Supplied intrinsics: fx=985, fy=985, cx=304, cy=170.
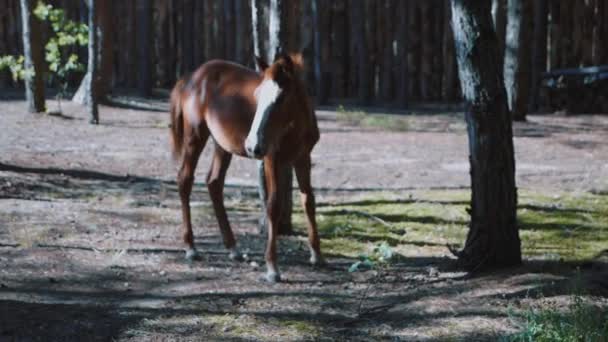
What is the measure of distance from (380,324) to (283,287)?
1.22 meters

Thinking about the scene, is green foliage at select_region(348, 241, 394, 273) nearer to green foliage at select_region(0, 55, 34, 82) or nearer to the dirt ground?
the dirt ground

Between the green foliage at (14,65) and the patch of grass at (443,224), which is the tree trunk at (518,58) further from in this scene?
the green foliage at (14,65)

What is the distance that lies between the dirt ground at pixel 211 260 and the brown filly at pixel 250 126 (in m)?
Answer: 0.38

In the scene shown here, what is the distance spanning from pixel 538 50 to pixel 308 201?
13248 mm

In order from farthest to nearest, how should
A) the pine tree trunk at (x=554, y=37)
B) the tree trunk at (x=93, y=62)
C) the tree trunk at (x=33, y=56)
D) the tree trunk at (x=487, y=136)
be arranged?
the pine tree trunk at (x=554, y=37)
the tree trunk at (x=33, y=56)
the tree trunk at (x=93, y=62)
the tree trunk at (x=487, y=136)

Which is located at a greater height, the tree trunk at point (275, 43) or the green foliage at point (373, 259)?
the tree trunk at point (275, 43)

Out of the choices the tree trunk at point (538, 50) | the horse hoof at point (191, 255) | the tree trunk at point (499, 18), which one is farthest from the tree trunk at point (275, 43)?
the tree trunk at point (538, 50)

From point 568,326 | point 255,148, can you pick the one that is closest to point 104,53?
point 255,148

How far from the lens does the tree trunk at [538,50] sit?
19.1 meters

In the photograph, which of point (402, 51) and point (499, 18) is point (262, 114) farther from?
point (402, 51)

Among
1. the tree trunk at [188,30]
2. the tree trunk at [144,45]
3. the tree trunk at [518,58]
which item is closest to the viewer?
the tree trunk at [518,58]

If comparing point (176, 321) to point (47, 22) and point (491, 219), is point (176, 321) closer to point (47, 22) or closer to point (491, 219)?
point (491, 219)

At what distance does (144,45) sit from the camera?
19.9m

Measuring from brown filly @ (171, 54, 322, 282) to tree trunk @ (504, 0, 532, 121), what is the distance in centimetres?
928
